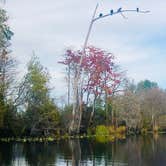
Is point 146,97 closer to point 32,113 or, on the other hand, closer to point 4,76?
point 32,113

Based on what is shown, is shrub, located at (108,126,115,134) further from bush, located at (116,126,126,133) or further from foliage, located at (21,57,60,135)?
foliage, located at (21,57,60,135)

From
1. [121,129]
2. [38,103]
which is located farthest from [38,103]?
[121,129]

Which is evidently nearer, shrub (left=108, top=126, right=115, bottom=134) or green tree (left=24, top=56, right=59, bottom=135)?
green tree (left=24, top=56, right=59, bottom=135)

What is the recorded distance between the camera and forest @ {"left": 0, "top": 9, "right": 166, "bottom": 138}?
4622 centimetres

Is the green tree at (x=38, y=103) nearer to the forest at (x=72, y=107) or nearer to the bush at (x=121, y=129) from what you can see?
the forest at (x=72, y=107)

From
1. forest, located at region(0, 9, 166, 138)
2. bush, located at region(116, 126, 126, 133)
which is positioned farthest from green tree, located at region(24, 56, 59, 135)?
bush, located at region(116, 126, 126, 133)

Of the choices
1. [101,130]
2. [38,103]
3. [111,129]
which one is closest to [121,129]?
[111,129]

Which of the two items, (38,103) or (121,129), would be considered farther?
(121,129)

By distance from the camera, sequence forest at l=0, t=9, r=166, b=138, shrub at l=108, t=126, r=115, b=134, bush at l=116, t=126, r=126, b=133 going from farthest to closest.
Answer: bush at l=116, t=126, r=126, b=133, shrub at l=108, t=126, r=115, b=134, forest at l=0, t=9, r=166, b=138

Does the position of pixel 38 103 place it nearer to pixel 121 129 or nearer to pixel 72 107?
pixel 72 107

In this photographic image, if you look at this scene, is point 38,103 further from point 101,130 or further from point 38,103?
point 101,130

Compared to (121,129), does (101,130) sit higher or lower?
lower

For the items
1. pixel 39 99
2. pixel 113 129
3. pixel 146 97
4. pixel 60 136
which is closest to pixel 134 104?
pixel 113 129

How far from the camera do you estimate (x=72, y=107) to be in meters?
49.9
